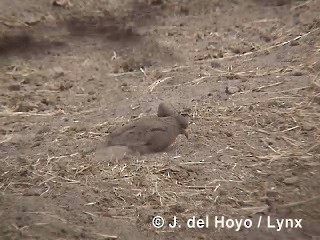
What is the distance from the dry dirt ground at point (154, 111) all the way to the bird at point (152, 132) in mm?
73

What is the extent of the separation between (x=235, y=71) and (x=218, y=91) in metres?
0.43

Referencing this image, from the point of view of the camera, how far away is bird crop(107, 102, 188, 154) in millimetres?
3225

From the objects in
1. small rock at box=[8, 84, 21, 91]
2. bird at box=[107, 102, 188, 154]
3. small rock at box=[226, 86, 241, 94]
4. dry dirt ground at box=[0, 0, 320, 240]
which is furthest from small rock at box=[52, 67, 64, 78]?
small rock at box=[226, 86, 241, 94]

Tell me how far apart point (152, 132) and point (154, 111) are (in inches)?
19.1

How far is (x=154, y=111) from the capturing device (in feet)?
12.2

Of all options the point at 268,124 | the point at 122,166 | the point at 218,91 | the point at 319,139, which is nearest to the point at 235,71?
the point at 218,91

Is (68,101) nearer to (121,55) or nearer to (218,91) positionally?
(121,55)

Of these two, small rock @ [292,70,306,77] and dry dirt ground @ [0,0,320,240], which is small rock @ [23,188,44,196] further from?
small rock @ [292,70,306,77]

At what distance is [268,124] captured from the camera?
11.2 feet

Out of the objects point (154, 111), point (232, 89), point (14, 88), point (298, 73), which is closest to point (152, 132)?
point (154, 111)

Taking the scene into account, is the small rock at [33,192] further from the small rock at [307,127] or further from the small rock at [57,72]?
the small rock at [57,72]

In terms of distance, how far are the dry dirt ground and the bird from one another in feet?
0.24

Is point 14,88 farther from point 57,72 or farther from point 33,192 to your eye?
point 33,192

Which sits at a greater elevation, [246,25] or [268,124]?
[246,25]
